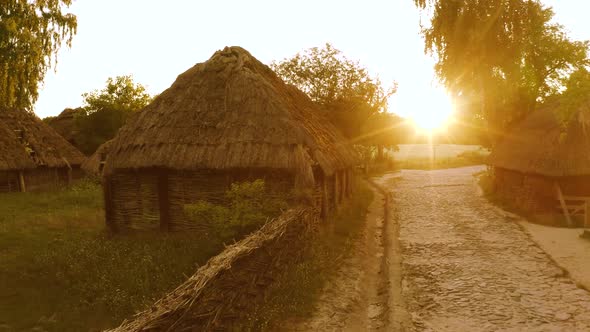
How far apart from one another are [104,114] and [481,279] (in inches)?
1220

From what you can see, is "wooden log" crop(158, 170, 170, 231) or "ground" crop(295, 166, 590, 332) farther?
"wooden log" crop(158, 170, 170, 231)

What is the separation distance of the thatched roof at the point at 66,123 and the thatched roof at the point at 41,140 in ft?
21.2

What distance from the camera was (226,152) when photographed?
41.5 feet

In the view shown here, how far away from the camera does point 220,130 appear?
13359 millimetres

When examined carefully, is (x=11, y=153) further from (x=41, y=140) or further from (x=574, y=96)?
(x=574, y=96)

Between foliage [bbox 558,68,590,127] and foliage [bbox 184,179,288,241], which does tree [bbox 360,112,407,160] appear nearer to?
foliage [bbox 558,68,590,127]

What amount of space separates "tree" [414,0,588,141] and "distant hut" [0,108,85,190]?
76.2 feet

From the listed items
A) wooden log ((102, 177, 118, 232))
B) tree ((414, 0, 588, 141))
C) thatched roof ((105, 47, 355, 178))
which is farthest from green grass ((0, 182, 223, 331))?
tree ((414, 0, 588, 141))

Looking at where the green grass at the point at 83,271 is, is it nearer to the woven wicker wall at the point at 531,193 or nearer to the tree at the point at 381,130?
the woven wicker wall at the point at 531,193

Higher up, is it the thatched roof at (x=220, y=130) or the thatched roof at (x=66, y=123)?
the thatched roof at (x=66, y=123)

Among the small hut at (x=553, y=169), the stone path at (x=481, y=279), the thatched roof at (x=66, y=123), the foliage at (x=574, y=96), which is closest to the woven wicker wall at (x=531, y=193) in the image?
the small hut at (x=553, y=169)

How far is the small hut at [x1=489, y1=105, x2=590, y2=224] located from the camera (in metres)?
16.4

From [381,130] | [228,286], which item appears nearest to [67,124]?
[381,130]

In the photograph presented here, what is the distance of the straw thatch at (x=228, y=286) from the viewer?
535 centimetres
